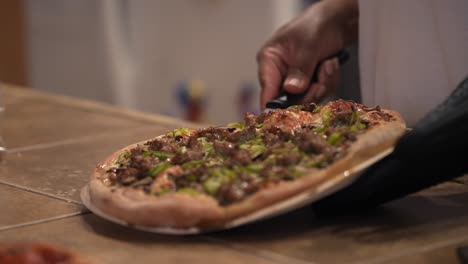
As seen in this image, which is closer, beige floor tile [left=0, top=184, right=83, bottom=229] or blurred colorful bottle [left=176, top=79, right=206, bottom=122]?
beige floor tile [left=0, top=184, right=83, bottom=229]

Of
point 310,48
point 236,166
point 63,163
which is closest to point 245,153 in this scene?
point 236,166

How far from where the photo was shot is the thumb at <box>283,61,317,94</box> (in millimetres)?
1674

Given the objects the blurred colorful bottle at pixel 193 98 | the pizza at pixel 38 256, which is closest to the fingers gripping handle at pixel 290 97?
the pizza at pixel 38 256

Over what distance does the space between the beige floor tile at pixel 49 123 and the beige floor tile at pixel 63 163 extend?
7cm

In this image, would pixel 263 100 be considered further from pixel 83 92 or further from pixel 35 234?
pixel 83 92

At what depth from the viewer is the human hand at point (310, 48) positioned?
1.74 metres

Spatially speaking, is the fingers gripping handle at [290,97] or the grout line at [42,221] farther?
the fingers gripping handle at [290,97]

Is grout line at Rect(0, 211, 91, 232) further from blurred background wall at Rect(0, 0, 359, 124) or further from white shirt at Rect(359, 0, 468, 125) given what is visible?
blurred background wall at Rect(0, 0, 359, 124)

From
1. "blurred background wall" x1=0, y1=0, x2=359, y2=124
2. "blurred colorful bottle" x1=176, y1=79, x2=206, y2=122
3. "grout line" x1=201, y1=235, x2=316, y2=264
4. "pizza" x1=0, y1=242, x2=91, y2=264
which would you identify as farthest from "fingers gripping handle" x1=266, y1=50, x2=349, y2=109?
"blurred colorful bottle" x1=176, y1=79, x2=206, y2=122

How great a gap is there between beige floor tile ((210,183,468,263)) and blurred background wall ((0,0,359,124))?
94.9 inches

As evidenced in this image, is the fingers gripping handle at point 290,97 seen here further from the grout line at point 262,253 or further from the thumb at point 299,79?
the grout line at point 262,253

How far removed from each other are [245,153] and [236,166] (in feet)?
0.08

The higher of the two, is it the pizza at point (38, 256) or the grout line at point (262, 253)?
the pizza at point (38, 256)

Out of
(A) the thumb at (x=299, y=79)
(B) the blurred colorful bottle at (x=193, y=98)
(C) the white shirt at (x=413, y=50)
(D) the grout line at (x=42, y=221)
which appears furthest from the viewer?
(B) the blurred colorful bottle at (x=193, y=98)
